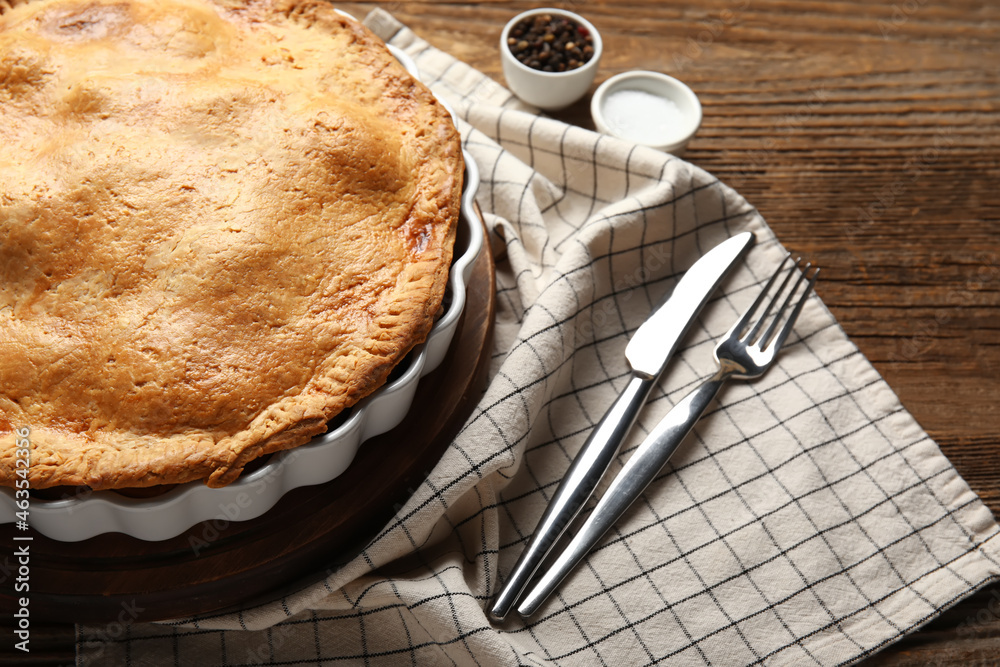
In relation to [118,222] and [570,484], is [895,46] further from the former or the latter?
[118,222]

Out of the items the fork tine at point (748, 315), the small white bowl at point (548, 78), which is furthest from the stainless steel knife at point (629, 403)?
the small white bowl at point (548, 78)

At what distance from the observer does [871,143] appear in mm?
2803

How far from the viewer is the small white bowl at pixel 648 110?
8.72ft

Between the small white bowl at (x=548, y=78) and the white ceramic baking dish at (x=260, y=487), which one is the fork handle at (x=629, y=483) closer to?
the white ceramic baking dish at (x=260, y=487)

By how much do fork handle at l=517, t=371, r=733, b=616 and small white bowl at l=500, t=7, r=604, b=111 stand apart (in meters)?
1.12

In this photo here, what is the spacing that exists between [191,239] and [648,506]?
126cm

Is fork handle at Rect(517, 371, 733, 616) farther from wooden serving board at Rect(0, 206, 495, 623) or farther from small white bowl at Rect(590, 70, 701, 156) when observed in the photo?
small white bowl at Rect(590, 70, 701, 156)

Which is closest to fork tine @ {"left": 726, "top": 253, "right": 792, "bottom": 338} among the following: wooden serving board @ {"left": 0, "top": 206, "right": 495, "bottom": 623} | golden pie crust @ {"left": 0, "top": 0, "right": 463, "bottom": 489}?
wooden serving board @ {"left": 0, "top": 206, "right": 495, "bottom": 623}

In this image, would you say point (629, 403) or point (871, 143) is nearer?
point (629, 403)

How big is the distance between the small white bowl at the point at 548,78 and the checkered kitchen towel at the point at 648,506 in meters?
0.25

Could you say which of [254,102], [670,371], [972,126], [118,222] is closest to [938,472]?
[670,371]

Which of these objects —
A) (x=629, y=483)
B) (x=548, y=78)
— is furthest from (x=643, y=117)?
(x=629, y=483)

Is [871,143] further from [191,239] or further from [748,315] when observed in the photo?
[191,239]

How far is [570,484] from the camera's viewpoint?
2.00 metres
